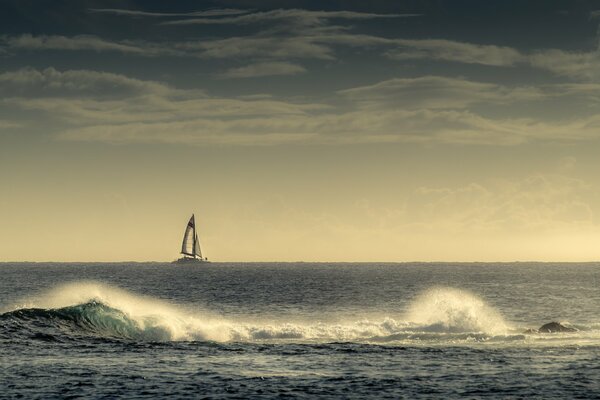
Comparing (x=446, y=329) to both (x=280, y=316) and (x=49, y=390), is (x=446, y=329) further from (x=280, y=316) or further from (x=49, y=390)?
(x=49, y=390)

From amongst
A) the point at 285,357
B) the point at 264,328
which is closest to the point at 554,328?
the point at 264,328

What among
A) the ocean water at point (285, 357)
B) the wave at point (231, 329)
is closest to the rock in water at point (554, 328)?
the ocean water at point (285, 357)

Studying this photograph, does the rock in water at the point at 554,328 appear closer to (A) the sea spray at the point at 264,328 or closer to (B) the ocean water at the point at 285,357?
(B) the ocean water at the point at 285,357

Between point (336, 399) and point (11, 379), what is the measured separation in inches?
674

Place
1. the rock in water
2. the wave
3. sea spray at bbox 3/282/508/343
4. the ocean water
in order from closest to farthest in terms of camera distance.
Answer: the ocean water < the wave < sea spray at bbox 3/282/508/343 < the rock in water

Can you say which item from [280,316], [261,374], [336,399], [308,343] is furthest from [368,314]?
[336,399]

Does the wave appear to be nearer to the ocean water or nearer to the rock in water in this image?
the ocean water

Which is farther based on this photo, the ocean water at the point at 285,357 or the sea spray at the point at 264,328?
the sea spray at the point at 264,328

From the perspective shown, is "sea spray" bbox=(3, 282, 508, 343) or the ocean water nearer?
the ocean water

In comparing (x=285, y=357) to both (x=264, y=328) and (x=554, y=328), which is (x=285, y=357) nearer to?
(x=264, y=328)

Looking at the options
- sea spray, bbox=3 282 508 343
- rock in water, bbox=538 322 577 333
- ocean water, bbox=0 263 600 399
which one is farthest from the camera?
rock in water, bbox=538 322 577 333

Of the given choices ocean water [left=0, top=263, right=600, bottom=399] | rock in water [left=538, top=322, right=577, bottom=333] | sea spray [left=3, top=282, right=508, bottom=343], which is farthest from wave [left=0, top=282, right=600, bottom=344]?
rock in water [left=538, top=322, right=577, bottom=333]

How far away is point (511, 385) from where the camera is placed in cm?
3762

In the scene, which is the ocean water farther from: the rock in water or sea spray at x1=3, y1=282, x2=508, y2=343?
the rock in water
